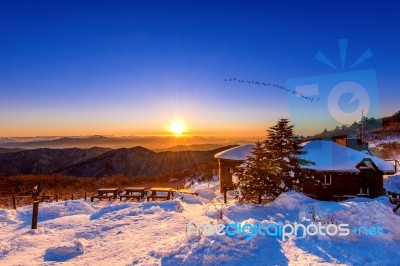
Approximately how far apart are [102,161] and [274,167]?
66.0 meters

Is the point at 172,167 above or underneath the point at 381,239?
underneath

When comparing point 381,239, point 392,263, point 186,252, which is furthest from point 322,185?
point 186,252

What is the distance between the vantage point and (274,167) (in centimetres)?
1778

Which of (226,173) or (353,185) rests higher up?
(353,185)

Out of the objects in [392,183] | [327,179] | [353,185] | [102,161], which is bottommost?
[102,161]

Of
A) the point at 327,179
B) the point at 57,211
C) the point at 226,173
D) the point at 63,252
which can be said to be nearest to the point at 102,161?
the point at 226,173

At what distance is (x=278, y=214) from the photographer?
46.2 feet

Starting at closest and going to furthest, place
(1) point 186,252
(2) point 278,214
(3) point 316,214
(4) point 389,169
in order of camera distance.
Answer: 1. (1) point 186,252
2. (3) point 316,214
3. (2) point 278,214
4. (4) point 389,169

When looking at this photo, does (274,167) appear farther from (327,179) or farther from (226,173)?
(226,173)

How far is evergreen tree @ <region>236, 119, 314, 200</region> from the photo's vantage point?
57.5 feet

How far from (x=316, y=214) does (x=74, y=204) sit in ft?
45.1

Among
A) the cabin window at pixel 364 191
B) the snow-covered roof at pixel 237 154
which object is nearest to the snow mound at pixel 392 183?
the cabin window at pixel 364 191

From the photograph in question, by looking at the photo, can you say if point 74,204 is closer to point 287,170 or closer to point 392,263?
point 287,170

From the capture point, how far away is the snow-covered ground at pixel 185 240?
894cm
